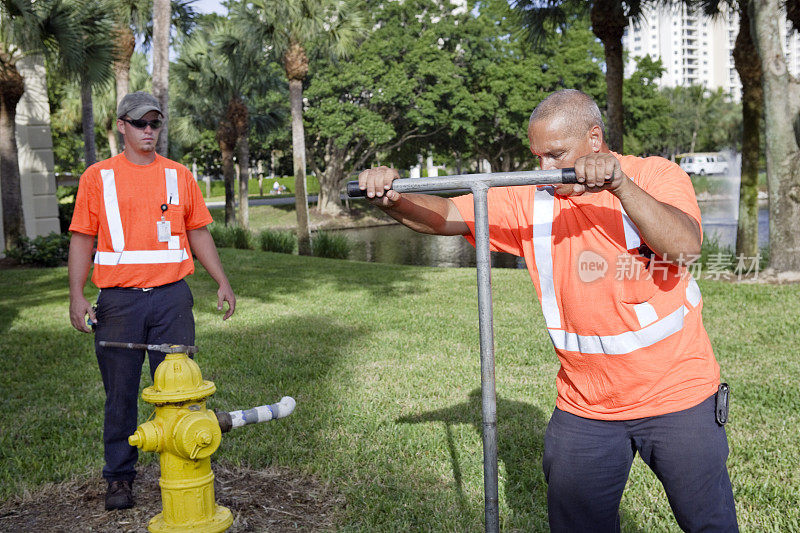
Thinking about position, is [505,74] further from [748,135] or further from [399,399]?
[399,399]

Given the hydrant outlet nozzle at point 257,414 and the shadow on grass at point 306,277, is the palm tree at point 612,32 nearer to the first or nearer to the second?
the shadow on grass at point 306,277

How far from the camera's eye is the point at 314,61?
36.1 m

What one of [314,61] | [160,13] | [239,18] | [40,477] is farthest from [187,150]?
[40,477]

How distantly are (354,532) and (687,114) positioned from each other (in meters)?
93.6

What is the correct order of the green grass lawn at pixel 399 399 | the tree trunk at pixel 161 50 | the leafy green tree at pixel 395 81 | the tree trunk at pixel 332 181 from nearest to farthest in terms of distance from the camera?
the green grass lawn at pixel 399 399 → the tree trunk at pixel 161 50 → the leafy green tree at pixel 395 81 → the tree trunk at pixel 332 181

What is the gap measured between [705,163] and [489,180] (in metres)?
76.5

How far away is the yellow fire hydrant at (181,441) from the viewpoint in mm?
2490

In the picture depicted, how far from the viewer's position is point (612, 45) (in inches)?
554

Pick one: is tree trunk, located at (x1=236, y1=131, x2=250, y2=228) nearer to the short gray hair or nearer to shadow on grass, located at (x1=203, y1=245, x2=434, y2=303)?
shadow on grass, located at (x1=203, y1=245, x2=434, y2=303)

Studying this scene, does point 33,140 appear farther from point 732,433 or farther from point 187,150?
point 187,150

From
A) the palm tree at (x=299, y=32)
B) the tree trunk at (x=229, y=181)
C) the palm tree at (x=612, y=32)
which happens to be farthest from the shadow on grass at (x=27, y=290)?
the tree trunk at (x=229, y=181)

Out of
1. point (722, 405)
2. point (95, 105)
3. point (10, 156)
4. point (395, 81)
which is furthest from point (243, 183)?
point (722, 405)

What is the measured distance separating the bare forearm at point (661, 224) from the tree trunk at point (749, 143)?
11741mm

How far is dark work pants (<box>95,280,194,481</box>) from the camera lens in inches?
148
